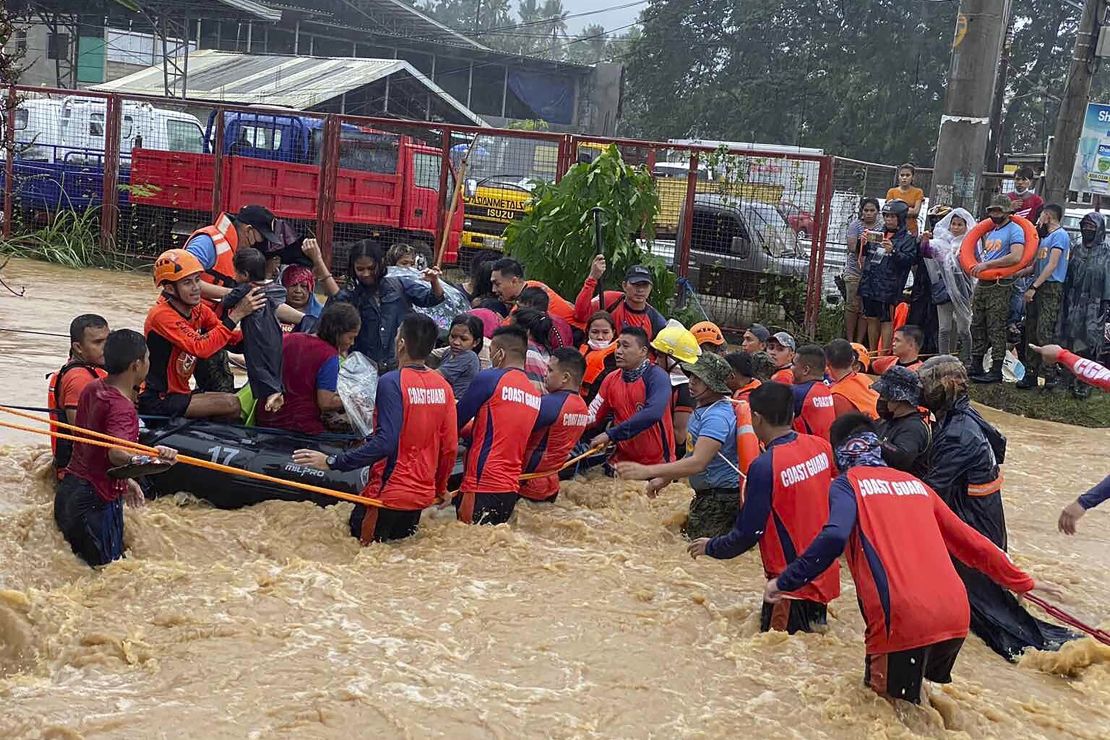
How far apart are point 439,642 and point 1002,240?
9625 mm

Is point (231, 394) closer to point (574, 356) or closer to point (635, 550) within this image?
point (574, 356)

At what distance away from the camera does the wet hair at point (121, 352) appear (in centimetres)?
591

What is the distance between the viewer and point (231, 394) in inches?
335

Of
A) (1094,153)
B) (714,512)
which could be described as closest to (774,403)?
(714,512)

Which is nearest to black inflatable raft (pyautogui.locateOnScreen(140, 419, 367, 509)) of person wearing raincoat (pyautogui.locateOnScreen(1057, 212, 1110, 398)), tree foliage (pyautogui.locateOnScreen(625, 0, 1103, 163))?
person wearing raincoat (pyautogui.locateOnScreen(1057, 212, 1110, 398))

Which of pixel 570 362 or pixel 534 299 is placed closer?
pixel 570 362

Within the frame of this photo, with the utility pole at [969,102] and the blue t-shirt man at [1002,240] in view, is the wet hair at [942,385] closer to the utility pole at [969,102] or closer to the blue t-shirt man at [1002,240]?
the blue t-shirt man at [1002,240]

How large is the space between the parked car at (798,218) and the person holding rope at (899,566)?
950 centimetres

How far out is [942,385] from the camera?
6.33 meters

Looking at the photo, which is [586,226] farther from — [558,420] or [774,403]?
[774,403]

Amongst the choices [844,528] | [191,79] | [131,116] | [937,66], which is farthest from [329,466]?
[937,66]

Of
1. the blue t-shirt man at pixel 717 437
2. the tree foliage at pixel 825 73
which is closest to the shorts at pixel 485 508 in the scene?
the blue t-shirt man at pixel 717 437

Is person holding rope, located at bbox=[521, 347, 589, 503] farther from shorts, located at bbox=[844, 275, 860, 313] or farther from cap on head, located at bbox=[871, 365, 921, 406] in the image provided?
shorts, located at bbox=[844, 275, 860, 313]

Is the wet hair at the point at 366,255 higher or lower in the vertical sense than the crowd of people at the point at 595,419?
higher
